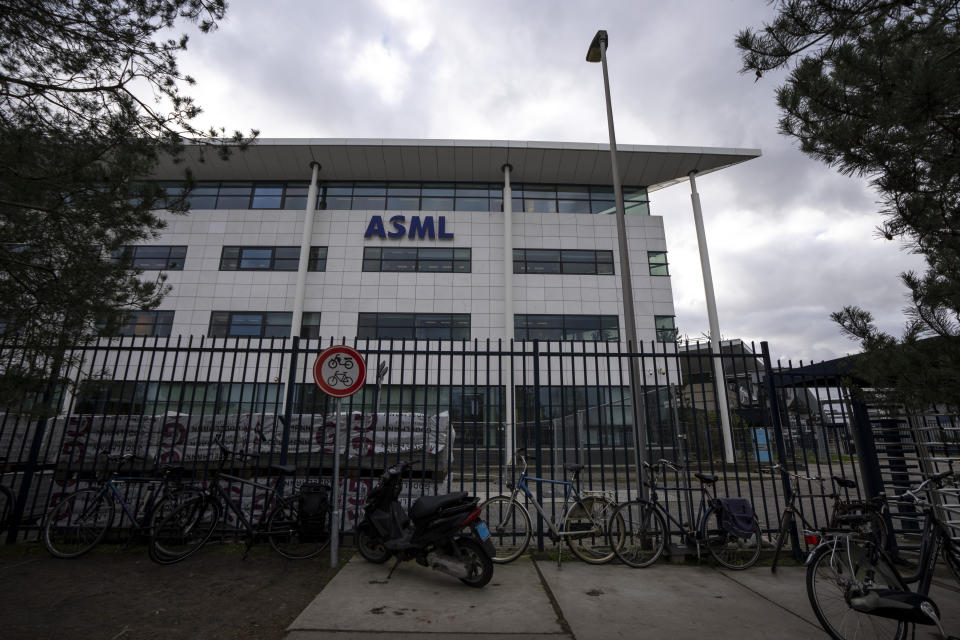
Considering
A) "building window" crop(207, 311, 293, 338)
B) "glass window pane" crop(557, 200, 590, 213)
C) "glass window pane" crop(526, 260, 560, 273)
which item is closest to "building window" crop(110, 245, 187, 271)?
"building window" crop(207, 311, 293, 338)

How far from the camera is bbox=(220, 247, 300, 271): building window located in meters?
20.4

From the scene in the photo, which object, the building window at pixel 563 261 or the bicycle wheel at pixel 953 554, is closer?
the bicycle wheel at pixel 953 554

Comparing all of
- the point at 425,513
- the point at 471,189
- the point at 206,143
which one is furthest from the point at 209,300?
the point at 425,513

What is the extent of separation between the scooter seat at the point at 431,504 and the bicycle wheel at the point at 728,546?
324 cm

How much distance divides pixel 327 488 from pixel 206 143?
178 inches

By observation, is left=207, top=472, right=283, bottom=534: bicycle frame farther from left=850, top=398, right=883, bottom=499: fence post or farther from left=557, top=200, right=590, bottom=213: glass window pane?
left=557, top=200, right=590, bottom=213: glass window pane

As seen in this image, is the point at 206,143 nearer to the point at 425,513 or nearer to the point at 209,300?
the point at 425,513

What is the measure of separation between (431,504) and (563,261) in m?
17.8

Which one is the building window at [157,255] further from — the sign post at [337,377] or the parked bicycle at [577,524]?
the parked bicycle at [577,524]

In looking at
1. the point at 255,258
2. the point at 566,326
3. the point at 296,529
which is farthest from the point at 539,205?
the point at 296,529

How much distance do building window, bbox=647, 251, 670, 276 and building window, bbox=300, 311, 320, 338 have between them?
16.4 m

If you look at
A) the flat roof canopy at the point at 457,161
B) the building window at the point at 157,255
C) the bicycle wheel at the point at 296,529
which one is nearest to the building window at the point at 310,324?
the building window at the point at 157,255

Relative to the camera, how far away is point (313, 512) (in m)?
5.31

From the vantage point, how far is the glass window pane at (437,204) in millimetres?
21953
